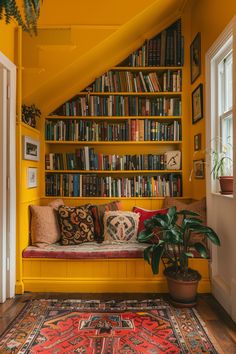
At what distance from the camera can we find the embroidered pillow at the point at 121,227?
2936 mm

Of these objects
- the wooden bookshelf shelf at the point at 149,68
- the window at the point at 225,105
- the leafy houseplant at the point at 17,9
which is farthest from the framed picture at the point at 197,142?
the leafy houseplant at the point at 17,9

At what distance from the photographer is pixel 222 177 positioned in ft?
7.79

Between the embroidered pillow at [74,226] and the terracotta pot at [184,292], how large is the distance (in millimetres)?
1052

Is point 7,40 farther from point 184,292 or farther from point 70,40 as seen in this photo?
point 184,292

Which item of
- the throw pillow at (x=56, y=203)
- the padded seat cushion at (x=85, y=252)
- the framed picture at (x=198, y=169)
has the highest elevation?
the framed picture at (x=198, y=169)

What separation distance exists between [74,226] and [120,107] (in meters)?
1.57

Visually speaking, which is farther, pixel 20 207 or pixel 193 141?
pixel 193 141

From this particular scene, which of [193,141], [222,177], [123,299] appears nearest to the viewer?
[222,177]

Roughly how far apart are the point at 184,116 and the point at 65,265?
2.27 m

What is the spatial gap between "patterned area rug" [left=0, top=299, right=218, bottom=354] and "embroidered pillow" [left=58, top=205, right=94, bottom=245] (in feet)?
2.14

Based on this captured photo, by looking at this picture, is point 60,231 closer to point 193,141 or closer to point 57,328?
point 57,328

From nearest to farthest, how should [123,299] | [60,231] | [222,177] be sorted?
[222,177], [123,299], [60,231]

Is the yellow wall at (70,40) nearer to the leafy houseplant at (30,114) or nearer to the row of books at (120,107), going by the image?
the leafy houseplant at (30,114)

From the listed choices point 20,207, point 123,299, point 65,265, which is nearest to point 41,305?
point 65,265
